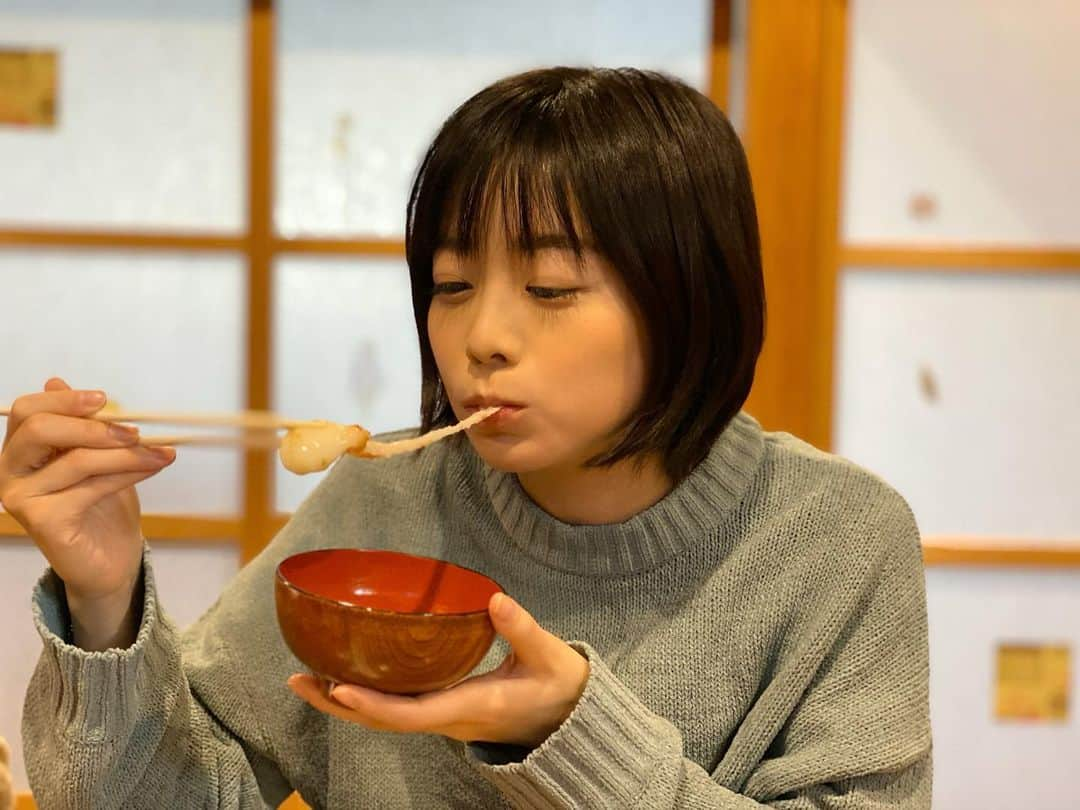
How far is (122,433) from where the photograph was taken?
926 mm

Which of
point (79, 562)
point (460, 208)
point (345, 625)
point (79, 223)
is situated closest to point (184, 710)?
point (79, 562)

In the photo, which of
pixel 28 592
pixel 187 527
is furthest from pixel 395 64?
pixel 28 592

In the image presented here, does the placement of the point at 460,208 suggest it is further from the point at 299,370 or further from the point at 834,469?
the point at 299,370

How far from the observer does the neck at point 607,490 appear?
112 cm

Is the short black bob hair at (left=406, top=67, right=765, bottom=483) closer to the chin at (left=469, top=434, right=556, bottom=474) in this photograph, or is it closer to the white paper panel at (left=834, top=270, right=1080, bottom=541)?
the chin at (left=469, top=434, right=556, bottom=474)

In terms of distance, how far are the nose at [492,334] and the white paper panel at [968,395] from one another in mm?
1519

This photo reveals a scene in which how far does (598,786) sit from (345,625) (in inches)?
9.7

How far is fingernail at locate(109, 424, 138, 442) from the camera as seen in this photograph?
924 mm

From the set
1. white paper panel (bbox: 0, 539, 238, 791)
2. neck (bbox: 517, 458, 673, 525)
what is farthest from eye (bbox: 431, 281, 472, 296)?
white paper panel (bbox: 0, 539, 238, 791)

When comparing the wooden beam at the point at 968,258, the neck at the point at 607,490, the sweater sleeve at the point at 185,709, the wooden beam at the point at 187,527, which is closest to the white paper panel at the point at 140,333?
the wooden beam at the point at 187,527

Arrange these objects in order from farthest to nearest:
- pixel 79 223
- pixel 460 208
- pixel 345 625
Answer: pixel 79 223 → pixel 460 208 → pixel 345 625

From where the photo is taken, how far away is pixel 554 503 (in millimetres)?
1146

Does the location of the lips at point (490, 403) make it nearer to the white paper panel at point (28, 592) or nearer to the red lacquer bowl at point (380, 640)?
the red lacquer bowl at point (380, 640)


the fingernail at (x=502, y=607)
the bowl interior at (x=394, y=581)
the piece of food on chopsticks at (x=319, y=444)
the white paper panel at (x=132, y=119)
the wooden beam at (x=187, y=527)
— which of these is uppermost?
the white paper panel at (x=132, y=119)
